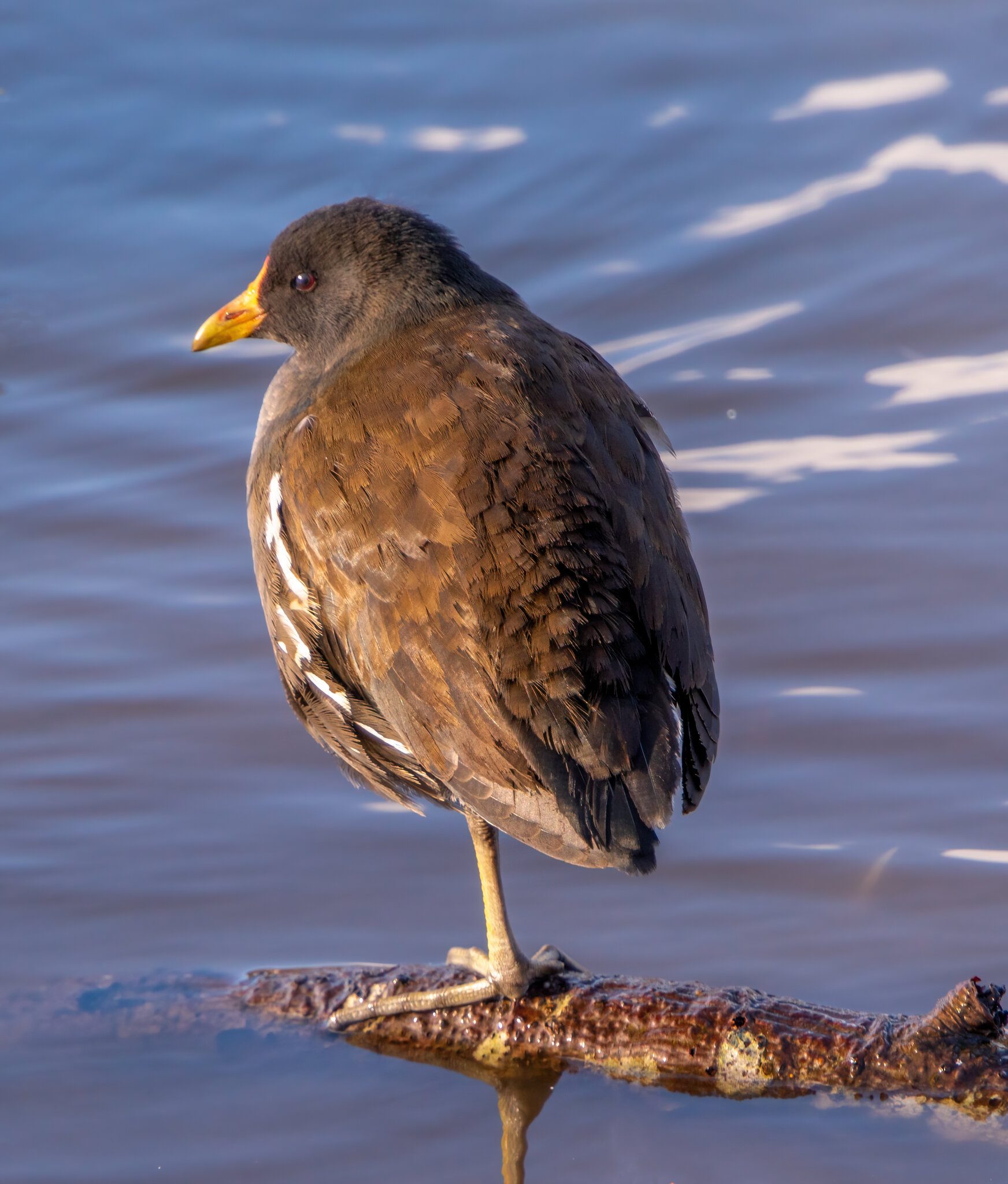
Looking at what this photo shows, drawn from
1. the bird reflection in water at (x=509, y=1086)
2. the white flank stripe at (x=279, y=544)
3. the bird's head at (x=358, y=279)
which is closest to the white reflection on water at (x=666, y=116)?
the bird's head at (x=358, y=279)

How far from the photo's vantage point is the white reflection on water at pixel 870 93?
10.6 m

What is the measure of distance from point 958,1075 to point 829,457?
438 cm

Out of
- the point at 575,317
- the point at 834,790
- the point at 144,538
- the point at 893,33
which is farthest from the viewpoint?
the point at 893,33

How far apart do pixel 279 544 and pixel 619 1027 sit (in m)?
1.39

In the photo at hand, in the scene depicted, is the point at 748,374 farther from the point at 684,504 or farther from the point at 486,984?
the point at 486,984

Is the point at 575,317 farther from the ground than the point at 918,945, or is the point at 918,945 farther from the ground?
the point at 575,317

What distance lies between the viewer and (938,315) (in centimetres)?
839

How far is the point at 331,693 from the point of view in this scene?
12.7 feet

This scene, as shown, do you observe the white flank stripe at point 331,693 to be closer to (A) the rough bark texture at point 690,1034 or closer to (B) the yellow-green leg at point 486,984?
(B) the yellow-green leg at point 486,984

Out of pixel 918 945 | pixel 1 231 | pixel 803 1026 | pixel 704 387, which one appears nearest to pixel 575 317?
pixel 704 387

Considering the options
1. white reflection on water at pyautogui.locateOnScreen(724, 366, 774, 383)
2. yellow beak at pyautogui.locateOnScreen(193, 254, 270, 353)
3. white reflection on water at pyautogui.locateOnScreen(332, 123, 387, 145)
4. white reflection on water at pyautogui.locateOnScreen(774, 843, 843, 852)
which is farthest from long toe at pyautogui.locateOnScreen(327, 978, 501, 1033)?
Result: white reflection on water at pyautogui.locateOnScreen(332, 123, 387, 145)

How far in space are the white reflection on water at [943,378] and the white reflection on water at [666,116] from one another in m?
3.31

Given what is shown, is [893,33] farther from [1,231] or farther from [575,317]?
[1,231]

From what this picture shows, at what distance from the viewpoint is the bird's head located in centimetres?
416
